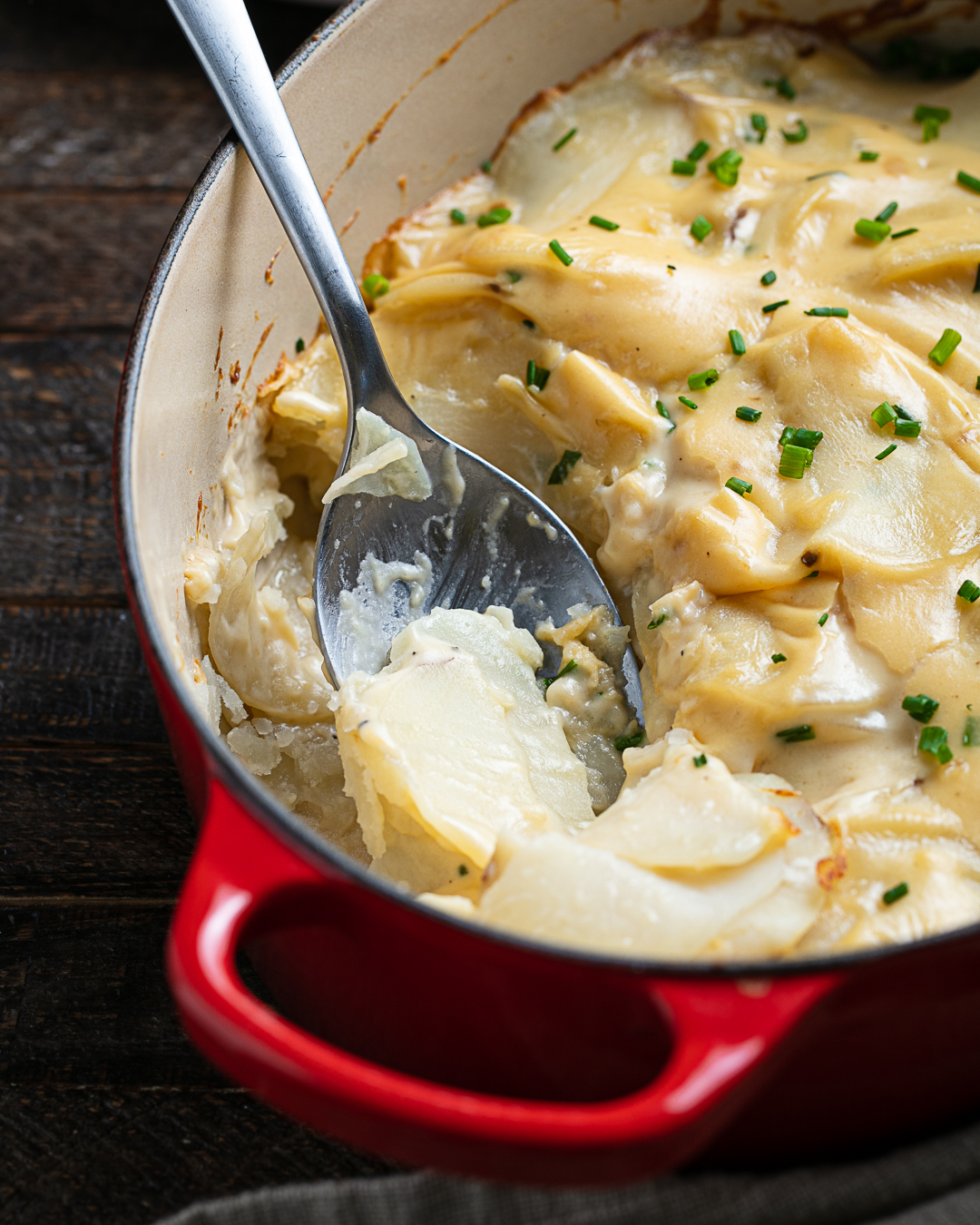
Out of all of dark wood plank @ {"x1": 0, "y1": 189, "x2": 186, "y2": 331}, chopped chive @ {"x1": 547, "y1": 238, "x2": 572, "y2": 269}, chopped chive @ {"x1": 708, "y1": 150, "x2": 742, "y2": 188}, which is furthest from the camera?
dark wood plank @ {"x1": 0, "y1": 189, "x2": 186, "y2": 331}

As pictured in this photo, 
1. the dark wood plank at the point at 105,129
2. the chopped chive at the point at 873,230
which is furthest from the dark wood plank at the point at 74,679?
the chopped chive at the point at 873,230

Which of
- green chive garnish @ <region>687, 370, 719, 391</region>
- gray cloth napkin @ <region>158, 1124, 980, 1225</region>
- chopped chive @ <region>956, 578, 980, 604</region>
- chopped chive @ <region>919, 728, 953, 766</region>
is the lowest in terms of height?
gray cloth napkin @ <region>158, 1124, 980, 1225</region>

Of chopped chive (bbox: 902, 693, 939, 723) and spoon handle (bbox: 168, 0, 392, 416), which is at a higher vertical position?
spoon handle (bbox: 168, 0, 392, 416)

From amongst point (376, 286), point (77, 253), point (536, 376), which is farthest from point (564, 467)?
point (77, 253)

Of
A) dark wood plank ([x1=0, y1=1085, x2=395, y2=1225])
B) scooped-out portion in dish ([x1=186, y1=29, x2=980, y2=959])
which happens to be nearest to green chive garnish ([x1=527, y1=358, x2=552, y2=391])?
scooped-out portion in dish ([x1=186, y1=29, x2=980, y2=959])

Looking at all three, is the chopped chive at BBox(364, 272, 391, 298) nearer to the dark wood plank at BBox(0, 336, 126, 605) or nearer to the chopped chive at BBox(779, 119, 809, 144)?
the dark wood plank at BBox(0, 336, 126, 605)

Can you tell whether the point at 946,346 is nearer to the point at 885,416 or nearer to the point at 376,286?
the point at 885,416

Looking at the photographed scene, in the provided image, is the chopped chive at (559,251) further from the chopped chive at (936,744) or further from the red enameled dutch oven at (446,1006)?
the chopped chive at (936,744)

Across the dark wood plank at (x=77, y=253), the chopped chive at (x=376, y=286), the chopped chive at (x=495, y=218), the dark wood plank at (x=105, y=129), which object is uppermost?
the dark wood plank at (x=105, y=129)

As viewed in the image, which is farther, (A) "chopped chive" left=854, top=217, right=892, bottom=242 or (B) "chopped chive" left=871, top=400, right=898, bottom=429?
(A) "chopped chive" left=854, top=217, right=892, bottom=242
